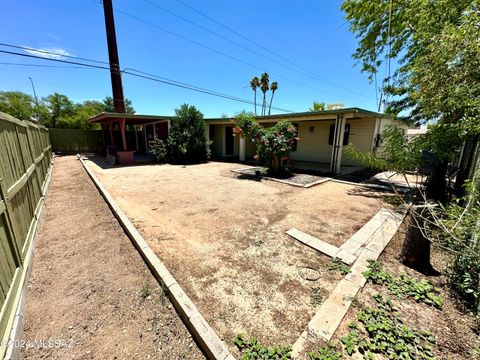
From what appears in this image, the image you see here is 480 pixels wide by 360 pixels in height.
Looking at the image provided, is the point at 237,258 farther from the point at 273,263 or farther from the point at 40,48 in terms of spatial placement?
the point at 40,48

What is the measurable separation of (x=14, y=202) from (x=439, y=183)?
576 cm

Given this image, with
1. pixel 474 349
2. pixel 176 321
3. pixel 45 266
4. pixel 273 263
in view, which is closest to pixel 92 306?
pixel 176 321

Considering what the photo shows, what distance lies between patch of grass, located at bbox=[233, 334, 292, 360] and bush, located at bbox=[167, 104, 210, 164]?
1107 centimetres

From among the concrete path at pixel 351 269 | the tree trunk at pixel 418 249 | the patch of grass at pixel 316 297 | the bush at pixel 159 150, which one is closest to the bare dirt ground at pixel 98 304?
the concrete path at pixel 351 269

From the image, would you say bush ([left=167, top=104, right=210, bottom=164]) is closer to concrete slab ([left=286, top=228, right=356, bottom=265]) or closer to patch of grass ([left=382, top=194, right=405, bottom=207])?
concrete slab ([left=286, top=228, right=356, bottom=265])

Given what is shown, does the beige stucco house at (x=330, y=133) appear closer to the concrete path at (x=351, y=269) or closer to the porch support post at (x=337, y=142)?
the porch support post at (x=337, y=142)

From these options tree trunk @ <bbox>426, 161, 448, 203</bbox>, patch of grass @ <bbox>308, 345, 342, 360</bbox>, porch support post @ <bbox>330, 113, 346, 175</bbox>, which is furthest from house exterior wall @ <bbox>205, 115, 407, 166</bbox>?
patch of grass @ <bbox>308, 345, 342, 360</bbox>

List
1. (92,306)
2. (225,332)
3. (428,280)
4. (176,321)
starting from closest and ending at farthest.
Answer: (225,332)
(176,321)
(92,306)
(428,280)

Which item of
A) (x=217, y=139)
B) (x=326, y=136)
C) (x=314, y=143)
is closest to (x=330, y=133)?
(x=326, y=136)

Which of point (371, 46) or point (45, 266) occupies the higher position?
point (371, 46)

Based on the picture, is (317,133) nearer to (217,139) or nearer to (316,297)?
(217,139)

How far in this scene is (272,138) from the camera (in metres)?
8.02

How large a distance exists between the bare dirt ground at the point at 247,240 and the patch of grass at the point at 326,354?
0.64 feet

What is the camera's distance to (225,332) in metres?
1.80
